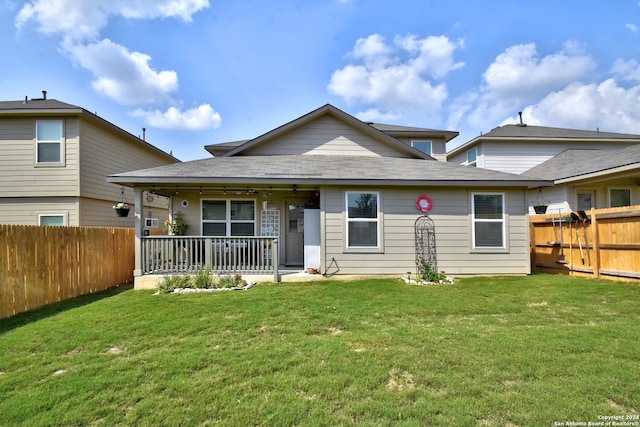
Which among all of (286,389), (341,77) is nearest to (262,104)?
(341,77)

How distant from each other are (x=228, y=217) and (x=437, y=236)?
6.28 m

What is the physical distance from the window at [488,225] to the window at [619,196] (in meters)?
6.79

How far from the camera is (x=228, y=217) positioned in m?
9.62

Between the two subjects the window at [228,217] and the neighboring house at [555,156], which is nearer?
the window at [228,217]

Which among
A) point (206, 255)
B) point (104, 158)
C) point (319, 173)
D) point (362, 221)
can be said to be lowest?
point (206, 255)

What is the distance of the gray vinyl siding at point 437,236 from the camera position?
811 centimetres

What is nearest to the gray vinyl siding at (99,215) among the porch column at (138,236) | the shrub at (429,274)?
the porch column at (138,236)

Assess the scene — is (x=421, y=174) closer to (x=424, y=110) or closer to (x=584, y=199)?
(x=584, y=199)

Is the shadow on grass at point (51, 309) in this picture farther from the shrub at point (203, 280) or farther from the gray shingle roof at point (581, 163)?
the gray shingle roof at point (581, 163)

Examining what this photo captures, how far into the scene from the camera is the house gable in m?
10.8

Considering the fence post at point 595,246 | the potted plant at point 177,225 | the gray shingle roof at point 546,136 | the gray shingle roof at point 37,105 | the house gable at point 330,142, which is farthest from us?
the gray shingle roof at point 546,136

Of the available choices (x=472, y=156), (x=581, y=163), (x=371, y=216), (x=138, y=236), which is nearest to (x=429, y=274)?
(x=371, y=216)

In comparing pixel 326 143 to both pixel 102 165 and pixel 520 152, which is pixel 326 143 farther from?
pixel 520 152

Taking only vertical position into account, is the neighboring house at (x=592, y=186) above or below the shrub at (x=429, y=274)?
above
